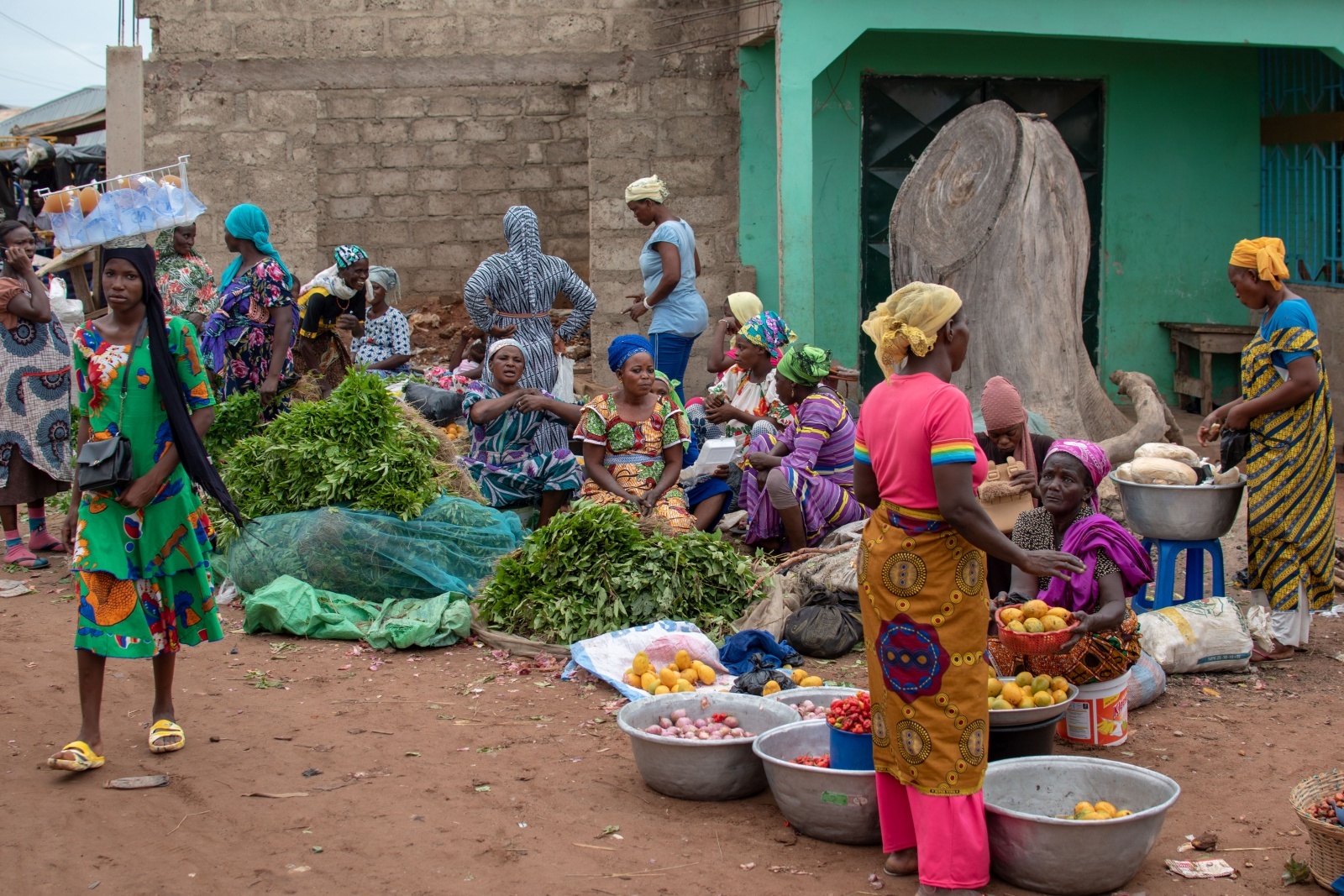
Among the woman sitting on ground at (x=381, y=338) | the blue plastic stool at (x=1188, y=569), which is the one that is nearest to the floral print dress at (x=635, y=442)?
the blue plastic stool at (x=1188, y=569)

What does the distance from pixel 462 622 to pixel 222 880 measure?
2.41 meters

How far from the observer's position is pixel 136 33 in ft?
35.4

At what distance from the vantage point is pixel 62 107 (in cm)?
2719

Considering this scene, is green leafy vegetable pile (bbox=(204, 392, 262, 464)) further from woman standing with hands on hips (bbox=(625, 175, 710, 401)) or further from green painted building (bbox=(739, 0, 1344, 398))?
green painted building (bbox=(739, 0, 1344, 398))

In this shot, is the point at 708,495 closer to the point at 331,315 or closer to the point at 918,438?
the point at 331,315

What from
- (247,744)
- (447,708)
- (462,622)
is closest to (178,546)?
(247,744)

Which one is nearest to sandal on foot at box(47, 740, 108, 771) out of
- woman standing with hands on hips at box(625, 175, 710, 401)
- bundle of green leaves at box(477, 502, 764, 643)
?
bundle of green leaves at box(477, 502, 764, 643)

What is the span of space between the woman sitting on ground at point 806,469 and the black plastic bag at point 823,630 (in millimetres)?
948

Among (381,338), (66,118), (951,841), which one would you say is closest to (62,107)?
(66,118)

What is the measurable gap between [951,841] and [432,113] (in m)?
9.50

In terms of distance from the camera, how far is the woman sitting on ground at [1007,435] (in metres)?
5.39

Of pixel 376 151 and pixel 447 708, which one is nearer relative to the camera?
A: pixel 447 708

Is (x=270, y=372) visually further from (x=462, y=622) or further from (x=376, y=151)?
(x=376, y=151)

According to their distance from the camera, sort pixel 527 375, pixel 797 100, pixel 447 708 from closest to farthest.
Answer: pixel 447 708
pixel 527 375
pixel 797 100
